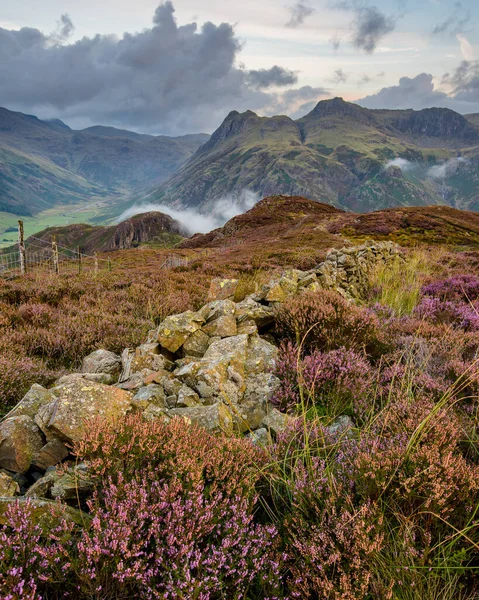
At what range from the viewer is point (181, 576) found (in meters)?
1.66

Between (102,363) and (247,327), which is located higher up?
(247,327)

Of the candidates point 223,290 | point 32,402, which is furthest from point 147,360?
point 223,290

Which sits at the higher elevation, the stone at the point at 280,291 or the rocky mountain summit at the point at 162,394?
the stone at the point at 280,291

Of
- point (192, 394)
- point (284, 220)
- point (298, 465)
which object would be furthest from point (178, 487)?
point (284, 220)

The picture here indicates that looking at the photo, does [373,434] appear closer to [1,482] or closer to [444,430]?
[444,430]

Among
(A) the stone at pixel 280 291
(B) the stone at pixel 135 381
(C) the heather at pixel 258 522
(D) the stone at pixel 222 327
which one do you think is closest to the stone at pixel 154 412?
(C) the heather at pixel 258 522

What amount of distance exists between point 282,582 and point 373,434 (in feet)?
4.38

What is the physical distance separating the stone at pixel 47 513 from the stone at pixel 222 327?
347cm

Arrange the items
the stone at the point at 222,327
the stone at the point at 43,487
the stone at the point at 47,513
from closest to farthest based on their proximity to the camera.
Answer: the stone at the point at 47,513, the stone at the point at 43,487, the stone at the point at 222,327

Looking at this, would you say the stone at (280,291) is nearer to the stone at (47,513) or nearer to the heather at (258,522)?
the heather at (258,522)

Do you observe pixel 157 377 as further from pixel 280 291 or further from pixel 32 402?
pixel 280 291

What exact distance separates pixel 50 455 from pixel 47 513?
1.06 m

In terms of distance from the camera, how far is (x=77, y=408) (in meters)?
3.05

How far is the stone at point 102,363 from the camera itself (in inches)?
196
